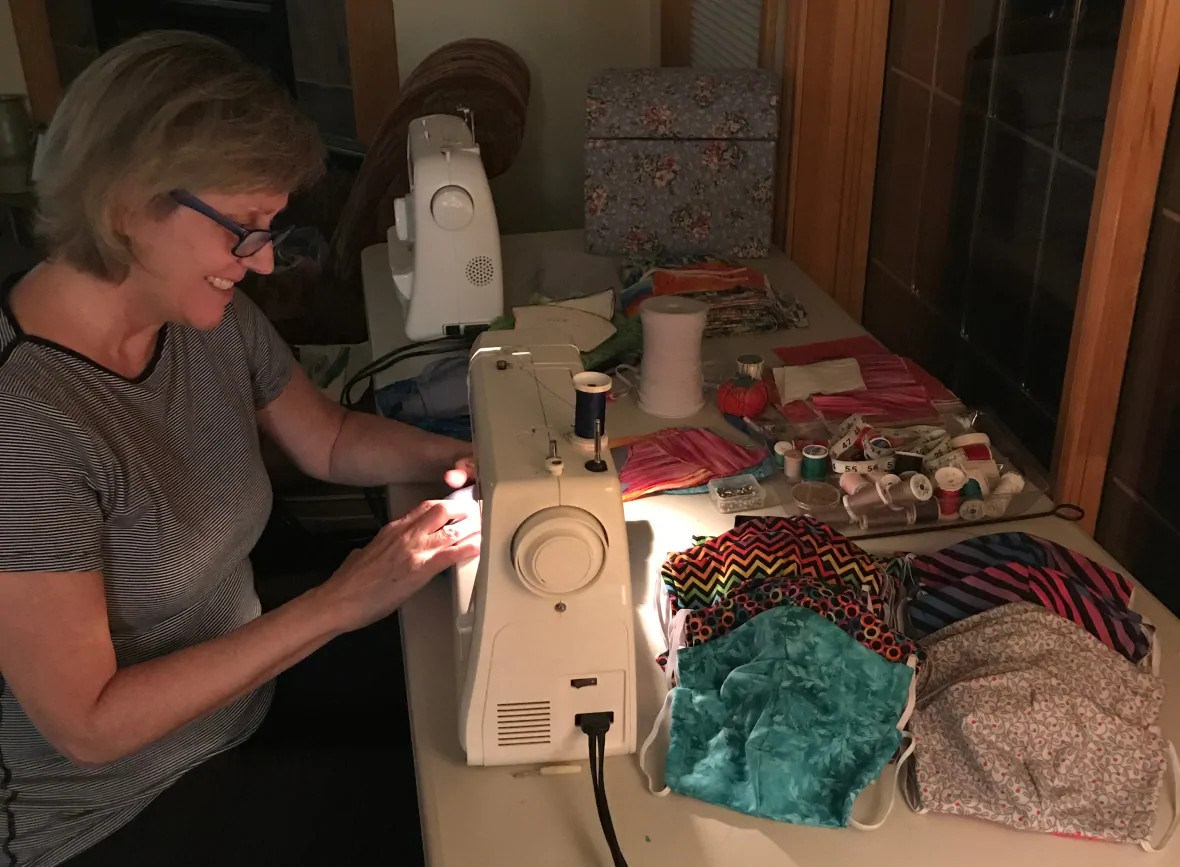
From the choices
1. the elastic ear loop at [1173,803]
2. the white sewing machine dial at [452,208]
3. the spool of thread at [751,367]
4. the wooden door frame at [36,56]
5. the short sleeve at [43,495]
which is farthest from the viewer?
the wooden door frame at [36,56]

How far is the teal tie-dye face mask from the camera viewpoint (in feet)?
3.35

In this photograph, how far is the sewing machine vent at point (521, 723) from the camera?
3.48 feet

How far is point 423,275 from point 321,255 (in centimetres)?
89

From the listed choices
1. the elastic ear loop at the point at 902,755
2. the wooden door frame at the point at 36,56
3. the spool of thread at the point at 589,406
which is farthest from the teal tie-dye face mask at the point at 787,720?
the wooden door frame at the point at 36,56

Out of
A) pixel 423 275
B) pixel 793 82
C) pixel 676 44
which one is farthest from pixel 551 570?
pixel 676 44

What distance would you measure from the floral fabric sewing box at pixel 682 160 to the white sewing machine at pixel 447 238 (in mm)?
280

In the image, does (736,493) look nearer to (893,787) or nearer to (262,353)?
(893,787)

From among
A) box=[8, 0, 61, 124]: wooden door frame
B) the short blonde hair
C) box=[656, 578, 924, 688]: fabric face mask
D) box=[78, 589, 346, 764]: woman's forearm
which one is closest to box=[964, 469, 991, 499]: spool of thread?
box=[656, 578, 924, 688]: fabric face mask

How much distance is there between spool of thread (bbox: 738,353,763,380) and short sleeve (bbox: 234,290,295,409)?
2.00 feet

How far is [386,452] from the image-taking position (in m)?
1.56

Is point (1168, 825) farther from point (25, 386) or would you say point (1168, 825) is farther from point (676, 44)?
point (676, 44)

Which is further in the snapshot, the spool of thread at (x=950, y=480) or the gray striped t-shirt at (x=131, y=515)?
the spool of thread at (x=950, y=480)

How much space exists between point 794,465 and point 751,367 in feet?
0.72

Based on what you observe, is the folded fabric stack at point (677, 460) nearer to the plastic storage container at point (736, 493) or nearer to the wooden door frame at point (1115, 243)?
the plastic storage container at point (736, 493)
